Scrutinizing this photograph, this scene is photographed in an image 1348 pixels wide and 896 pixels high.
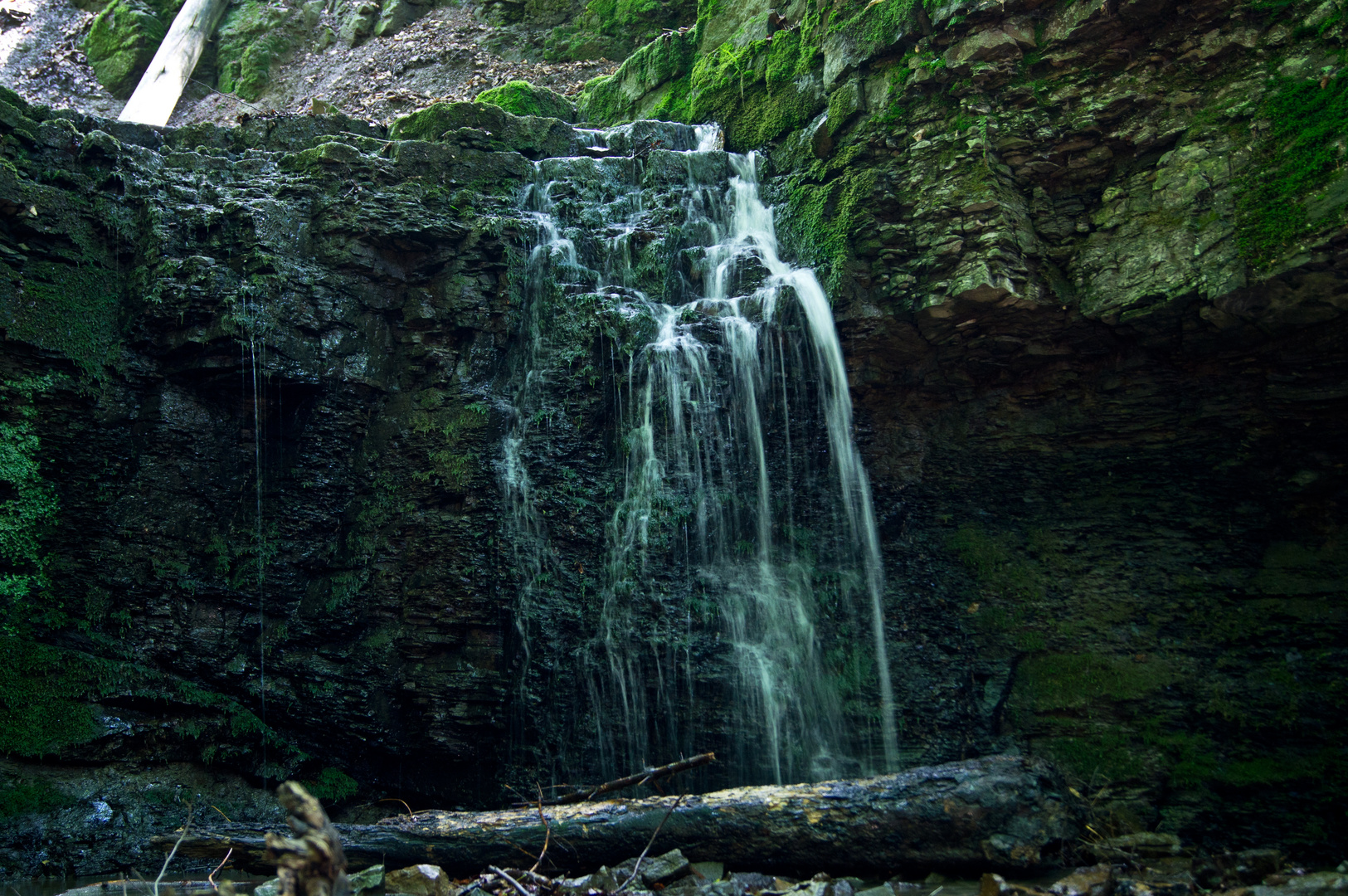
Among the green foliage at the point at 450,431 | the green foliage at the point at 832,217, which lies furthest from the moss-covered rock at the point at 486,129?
the green foliage at the point at 832,217

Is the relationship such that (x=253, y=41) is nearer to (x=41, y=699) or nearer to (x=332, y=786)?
(x=41, y=699)

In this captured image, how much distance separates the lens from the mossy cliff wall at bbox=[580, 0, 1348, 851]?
566 cm

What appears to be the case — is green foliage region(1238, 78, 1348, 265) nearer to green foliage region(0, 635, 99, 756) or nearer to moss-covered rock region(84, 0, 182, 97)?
green foliage region(0, 635, 99, 756)

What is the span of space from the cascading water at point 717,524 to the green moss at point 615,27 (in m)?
7.61

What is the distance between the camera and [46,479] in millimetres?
6867

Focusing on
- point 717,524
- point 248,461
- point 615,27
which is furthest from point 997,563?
point 615,27

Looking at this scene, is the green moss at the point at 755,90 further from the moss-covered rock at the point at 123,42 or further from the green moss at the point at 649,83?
the moss-covered rock at the point at 123,42

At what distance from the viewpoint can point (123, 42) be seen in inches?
634

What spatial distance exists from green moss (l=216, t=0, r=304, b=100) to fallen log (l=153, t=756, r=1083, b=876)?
620 inches

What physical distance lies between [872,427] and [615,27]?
1029 centimetres

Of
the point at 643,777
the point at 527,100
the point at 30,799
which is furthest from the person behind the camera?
the point at 527,100

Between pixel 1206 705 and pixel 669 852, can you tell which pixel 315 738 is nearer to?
pixel 669 852

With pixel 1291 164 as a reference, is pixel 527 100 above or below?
above

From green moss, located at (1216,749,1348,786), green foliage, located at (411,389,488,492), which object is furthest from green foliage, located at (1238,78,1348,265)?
green foliage, located at (411,389,488,492)
